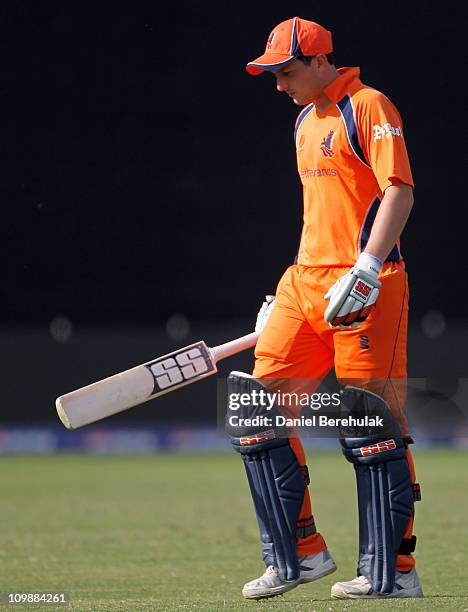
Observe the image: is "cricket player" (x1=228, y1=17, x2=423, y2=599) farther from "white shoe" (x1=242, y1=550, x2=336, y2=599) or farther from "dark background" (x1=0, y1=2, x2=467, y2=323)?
"dark background" (x1=0, y1=2, x2=467, y2=323)

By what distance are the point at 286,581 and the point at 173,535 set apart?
248 cm

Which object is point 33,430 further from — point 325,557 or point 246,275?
point 325,557

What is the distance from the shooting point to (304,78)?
440cm

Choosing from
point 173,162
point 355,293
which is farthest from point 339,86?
point 173,162

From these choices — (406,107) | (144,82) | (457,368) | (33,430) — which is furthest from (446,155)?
(33,430)

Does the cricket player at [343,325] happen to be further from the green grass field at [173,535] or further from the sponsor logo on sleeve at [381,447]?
the green grass field at [173,535]

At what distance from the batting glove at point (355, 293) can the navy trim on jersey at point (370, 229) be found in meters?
0.17

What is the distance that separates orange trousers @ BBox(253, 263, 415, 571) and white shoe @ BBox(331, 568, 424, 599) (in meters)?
0.04

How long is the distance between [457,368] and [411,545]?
906 centimetres

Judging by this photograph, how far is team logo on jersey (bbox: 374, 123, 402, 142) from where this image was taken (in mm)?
4145

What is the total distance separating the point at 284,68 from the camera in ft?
14.4

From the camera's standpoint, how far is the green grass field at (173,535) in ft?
15.1

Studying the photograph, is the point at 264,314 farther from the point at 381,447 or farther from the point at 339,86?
the point at 339,86

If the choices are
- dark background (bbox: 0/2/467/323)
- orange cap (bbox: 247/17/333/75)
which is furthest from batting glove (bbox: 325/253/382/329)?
dark background (bbox: 0/2/467/323)
